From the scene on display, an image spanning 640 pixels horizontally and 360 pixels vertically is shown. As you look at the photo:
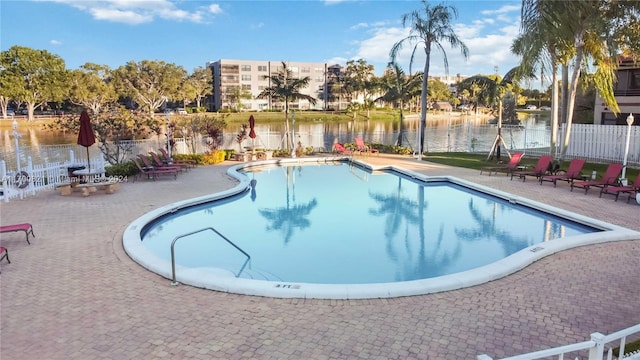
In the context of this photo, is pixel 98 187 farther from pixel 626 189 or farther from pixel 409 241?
pixel 626 189

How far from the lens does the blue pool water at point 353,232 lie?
324 inches

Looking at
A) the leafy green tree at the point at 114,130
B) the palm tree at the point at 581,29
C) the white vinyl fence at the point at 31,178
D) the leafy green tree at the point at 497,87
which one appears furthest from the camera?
the leafy green tree at the point at 497,87

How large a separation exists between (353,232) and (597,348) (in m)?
7.54

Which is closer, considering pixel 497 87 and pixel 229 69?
pixel 497 87

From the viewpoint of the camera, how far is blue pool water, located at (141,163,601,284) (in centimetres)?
822

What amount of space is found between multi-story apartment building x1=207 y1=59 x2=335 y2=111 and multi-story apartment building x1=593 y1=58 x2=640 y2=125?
72.8 meters

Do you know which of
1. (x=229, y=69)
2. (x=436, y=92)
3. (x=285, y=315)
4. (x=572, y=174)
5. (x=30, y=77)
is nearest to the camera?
(x=285, y=315)

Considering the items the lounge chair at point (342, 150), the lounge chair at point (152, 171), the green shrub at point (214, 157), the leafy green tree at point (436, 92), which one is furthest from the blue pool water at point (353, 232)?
the leafy green tree at point (436, 92)

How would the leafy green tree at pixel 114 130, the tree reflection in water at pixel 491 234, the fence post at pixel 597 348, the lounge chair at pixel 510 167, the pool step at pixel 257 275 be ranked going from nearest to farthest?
the fence post at pixel 597 348, the pool step at pixel 257 275, the tree reflection in water at pixel 491 234, the lounge chair at pixel 510 167, the leafy green tree at pixel 114 130

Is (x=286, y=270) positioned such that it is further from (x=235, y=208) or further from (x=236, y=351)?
(x=235, y=208)

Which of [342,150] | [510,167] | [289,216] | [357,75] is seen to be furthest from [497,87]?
[357,75]

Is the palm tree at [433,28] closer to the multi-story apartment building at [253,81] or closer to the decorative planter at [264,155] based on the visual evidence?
the decorative planter at [264,155]

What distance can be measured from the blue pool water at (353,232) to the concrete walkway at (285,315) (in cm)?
159

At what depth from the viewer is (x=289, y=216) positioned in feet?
40.0
